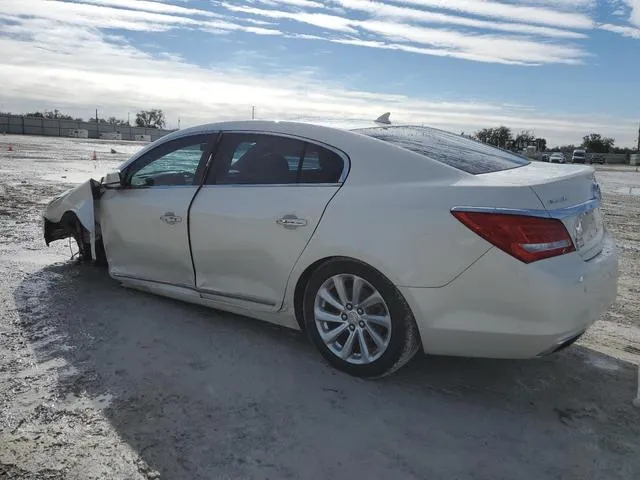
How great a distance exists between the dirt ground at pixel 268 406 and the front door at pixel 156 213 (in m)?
0.39

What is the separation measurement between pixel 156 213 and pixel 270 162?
113cm

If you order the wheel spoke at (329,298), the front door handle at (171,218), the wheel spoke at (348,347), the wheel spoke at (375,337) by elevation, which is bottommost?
the wheel spoke at (348,347)

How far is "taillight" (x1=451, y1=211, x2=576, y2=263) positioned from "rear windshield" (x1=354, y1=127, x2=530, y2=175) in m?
0.49

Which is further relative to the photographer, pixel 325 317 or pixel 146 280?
pixel 146 280

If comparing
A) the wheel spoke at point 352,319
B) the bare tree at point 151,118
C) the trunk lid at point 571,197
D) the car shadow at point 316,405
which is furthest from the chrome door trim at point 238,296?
the bare tree at point 151,118

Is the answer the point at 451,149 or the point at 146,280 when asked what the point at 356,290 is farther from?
the point at 146,280

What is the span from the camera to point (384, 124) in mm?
4195

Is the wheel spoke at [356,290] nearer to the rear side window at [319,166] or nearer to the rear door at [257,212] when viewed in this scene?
the rear door at [257,212]

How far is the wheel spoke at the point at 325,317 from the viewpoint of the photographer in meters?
3.51

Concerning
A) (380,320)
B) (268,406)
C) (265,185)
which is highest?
(265,185)

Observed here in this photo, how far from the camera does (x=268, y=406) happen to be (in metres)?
3.11

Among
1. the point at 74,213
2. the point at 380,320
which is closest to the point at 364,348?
the point at 380,320

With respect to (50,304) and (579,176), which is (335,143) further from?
(50,304)

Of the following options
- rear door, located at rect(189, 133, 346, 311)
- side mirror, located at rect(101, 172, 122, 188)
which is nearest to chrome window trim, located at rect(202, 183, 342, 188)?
rear door, located at rect(189, 133, 346, 311)
